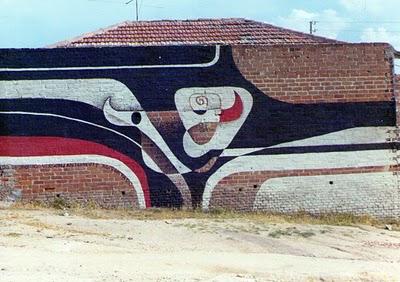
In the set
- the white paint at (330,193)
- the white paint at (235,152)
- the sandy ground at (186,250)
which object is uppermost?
the white paint at (235,152)

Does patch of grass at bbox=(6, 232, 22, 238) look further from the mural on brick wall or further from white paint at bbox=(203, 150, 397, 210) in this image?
white paint at bbox=(203, 150, 397, 210)

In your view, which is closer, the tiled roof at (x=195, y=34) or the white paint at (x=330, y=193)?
the white paint at (x=330, y=193)

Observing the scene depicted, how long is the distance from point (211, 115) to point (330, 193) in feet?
9.53

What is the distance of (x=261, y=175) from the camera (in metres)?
13.0

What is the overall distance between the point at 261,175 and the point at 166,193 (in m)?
1.94

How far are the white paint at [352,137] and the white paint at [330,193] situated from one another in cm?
67

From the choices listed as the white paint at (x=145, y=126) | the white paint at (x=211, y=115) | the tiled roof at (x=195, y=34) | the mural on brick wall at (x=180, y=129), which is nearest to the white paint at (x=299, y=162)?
the mural on brick wall at (x=180, y=129)

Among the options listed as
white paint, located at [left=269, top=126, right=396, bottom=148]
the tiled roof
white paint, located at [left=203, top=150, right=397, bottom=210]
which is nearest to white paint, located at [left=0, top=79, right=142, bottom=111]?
white paint, located at [left=203, top=150, right=397, bottom=210]

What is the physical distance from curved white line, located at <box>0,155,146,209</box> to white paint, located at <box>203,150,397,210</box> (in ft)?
4.37

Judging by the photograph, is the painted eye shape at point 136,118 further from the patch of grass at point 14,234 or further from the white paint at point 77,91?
the patch of grass at point 14,234

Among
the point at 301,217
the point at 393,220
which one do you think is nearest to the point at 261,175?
the point at 301,217

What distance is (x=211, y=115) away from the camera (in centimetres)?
1285

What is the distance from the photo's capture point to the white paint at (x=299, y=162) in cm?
1290

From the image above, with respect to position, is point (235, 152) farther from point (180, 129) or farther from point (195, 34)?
point (195, 34)
